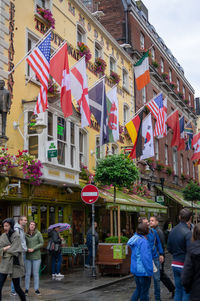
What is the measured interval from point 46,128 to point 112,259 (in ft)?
16.4

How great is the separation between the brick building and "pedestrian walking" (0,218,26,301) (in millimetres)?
17365

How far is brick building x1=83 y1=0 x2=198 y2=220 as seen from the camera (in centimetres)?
2738

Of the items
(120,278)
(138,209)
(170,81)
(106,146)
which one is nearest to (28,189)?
(120,278)

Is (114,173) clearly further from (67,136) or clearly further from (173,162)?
(173,162)

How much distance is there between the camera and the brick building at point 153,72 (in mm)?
27375

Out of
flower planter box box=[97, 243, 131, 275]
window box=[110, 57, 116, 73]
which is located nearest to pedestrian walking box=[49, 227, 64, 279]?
flower planter box box=[97, 243, 131, 275]

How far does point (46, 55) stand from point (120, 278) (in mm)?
→ 7328

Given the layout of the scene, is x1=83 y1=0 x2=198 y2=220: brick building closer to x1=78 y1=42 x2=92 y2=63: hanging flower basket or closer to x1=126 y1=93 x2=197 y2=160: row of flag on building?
x1=126 y1=93 x2=197 y2=160: row of flag on building

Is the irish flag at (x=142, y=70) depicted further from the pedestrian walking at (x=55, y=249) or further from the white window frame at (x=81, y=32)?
the pedestrian walking at (x=55, y=249)

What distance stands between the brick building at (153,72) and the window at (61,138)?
10.4 m

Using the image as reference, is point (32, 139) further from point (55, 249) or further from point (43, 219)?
point (55, 249)

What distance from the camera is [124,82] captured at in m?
25.1

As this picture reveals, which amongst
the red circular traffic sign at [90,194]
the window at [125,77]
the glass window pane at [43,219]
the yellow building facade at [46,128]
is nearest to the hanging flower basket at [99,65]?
the yellow building facade at [46,128]

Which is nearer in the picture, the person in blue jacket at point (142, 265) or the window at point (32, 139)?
the person in blue jacket at point (142, 265)
